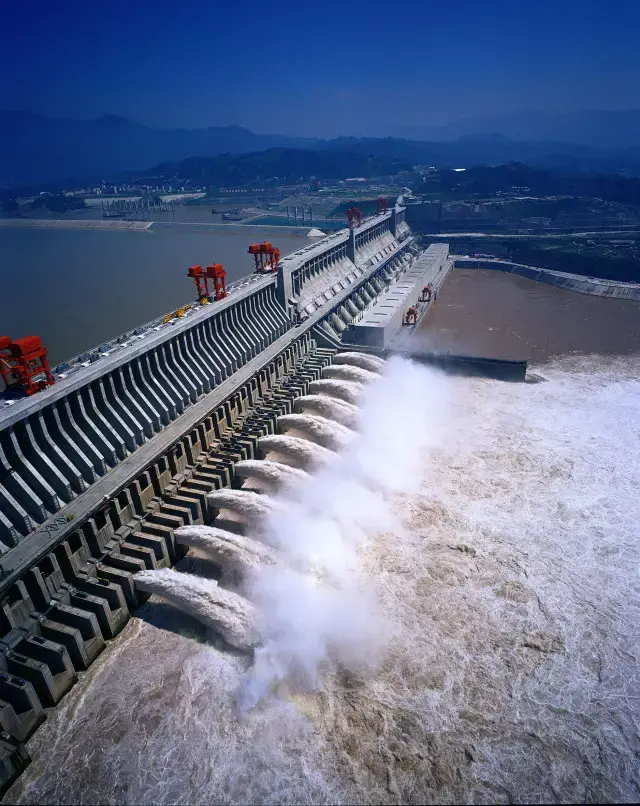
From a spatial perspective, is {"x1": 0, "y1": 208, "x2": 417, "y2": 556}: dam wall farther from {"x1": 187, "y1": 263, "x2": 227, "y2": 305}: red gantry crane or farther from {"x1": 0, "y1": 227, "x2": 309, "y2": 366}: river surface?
{"x1": 0, "y1": 227, "x2": 309, "y2": 366}: river surface

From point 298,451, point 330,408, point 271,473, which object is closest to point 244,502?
point 271,473

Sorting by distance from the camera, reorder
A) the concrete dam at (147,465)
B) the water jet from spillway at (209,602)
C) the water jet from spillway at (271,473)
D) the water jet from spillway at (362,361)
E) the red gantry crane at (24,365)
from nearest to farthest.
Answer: the concrete dam at (147,465) → the water jet from spillway at (209,602) → the red gantry crane at (24,365) → the water jet from spillway at (271,473) → the water jet from spillway at (362,361)

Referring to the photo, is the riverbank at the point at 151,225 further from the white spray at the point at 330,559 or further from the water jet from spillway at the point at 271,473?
the water jet from spillway at the point at 271,473

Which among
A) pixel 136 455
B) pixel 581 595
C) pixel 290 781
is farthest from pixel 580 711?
pixel 136 455

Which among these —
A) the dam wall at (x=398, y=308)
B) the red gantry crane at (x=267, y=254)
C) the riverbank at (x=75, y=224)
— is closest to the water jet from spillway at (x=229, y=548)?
the dam wall at (x=398, y=308)

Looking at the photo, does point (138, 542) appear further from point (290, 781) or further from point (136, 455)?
point (290, 781)
